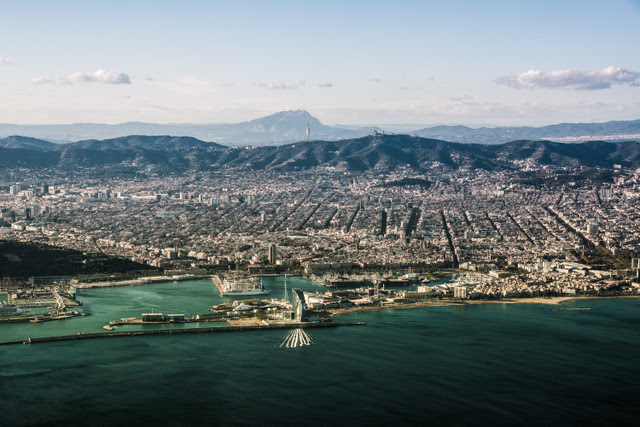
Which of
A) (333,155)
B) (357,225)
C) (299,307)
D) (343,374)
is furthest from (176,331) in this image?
(333,155)

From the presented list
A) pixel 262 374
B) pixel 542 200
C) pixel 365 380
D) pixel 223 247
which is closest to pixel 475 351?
pixel 365 380

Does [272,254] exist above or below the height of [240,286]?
above

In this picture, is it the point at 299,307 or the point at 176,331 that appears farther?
the point at 299,307

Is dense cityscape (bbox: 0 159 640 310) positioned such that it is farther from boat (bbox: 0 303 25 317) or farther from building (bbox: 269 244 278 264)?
boat (bbox: 0 303 25 317)

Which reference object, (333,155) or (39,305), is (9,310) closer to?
(39,305)

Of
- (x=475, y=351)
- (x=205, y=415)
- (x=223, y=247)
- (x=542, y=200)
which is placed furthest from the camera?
(x=542, y=200)

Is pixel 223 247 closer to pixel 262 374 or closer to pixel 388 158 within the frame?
pixel 262 374

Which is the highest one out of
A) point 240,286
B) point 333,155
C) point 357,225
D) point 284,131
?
point 284,131

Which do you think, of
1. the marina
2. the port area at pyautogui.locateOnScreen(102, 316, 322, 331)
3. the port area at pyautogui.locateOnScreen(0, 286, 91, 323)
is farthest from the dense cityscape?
the port area at pyautogui.locateOnScreen(102, 316, 322, 331)
